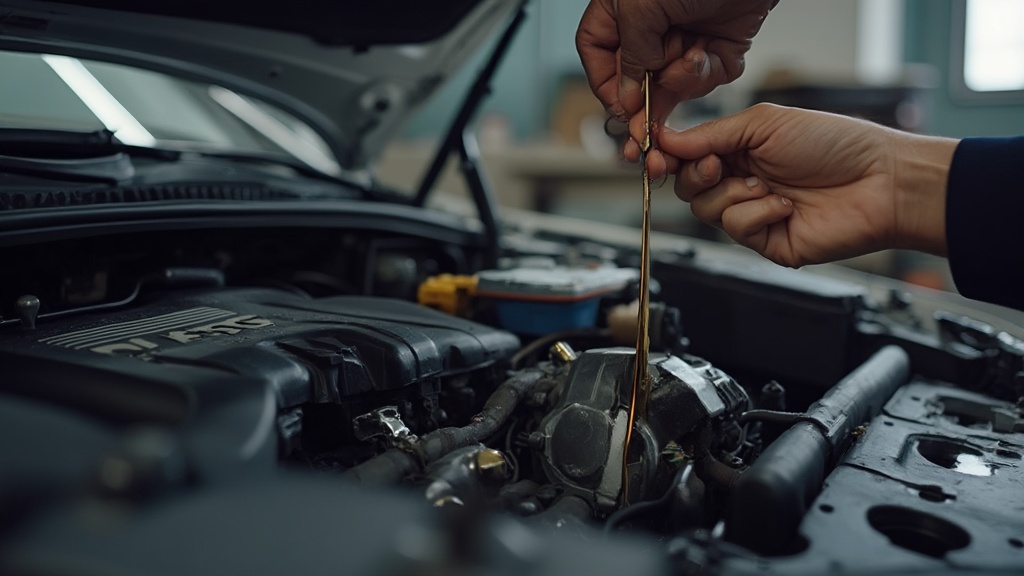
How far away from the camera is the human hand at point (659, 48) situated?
118 cm

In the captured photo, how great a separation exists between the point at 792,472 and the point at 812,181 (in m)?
0.54

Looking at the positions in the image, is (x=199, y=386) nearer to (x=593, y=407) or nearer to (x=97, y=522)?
(x=97, y=522)

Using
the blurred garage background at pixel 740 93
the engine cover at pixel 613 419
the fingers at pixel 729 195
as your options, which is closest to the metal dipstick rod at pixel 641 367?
the engine cover at pixel 613 419

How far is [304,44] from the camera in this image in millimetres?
1671

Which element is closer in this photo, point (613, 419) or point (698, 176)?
point (613, 419)

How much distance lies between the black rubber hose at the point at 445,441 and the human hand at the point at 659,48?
0.36 meters

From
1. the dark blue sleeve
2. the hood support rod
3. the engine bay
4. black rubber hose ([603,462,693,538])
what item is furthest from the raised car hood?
black rubber hose ([603,462,693,538])

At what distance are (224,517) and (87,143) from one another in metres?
0.98

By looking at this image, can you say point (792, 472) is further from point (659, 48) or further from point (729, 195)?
point (659, 48)

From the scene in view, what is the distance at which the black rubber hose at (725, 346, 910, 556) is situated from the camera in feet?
2.49

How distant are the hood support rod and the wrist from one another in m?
0.86

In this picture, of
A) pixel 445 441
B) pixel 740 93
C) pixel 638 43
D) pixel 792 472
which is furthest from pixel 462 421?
pixel 740 93

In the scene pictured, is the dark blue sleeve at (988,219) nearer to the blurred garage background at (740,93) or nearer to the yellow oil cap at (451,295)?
the yellow oil cap at (451,295)

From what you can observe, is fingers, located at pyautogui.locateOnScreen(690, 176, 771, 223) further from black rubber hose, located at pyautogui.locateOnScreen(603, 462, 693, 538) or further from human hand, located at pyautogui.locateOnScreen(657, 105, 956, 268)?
black rubber hose, located at pyautogui.locateOnScreen(603, 462, 693, 538)
